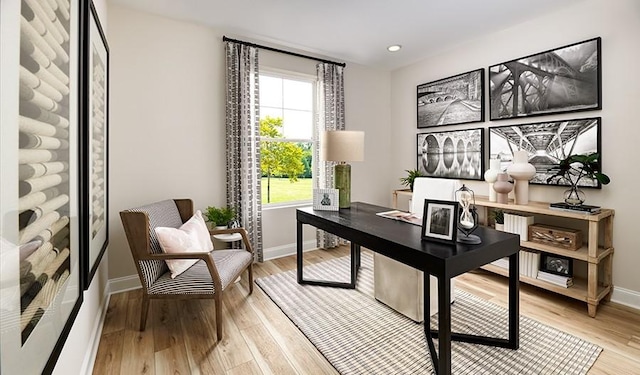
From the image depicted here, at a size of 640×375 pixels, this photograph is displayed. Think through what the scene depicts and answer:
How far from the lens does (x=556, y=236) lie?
2.58 metres

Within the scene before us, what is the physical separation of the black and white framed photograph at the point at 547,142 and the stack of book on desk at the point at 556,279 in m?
0.83

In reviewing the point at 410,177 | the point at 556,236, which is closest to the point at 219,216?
the point at 410,177

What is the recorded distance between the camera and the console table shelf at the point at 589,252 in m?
2.31

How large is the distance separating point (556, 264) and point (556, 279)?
5.0 inches

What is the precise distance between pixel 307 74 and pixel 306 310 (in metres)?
2.82

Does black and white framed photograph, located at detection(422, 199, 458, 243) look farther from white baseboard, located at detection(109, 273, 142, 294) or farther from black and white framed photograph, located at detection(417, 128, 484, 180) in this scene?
white baseboard, located at detection(109, 273, 142, 294)

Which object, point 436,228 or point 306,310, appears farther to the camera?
point 306,310

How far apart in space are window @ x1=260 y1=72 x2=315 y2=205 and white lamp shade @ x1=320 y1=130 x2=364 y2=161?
1238 mm

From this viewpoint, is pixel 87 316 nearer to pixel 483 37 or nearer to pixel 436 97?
pixel 436 97

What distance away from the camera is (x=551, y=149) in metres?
2.86

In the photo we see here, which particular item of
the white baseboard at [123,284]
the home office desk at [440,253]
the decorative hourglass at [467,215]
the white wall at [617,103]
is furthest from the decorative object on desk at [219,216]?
the white wall at [617,103]

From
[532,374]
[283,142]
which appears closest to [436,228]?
[532,374]

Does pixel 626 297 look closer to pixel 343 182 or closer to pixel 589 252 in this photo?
pixel 589 252

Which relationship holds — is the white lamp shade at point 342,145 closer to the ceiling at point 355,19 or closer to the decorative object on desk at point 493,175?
the ceiling at point 355,19
